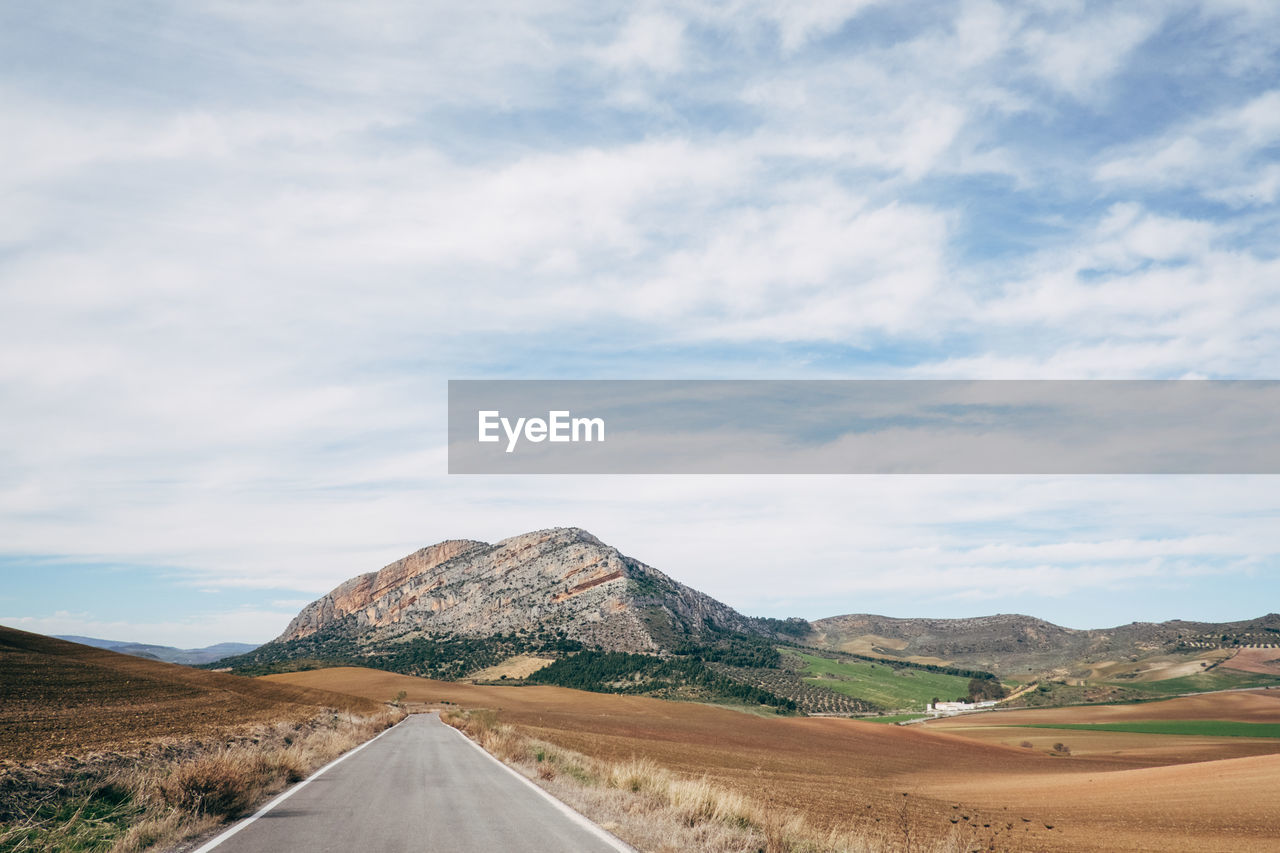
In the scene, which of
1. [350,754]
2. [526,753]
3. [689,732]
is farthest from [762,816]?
[689,732]

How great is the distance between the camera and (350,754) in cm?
2862

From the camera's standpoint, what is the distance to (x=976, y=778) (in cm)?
4841

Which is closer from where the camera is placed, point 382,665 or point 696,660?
point 696,660

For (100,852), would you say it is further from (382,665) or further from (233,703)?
(382,665)

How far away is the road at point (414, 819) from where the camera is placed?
10.5 m

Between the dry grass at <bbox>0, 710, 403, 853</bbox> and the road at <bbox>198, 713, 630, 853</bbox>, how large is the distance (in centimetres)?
68

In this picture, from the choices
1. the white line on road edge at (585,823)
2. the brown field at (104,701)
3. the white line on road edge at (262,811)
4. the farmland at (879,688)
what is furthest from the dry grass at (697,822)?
the farmland at (879,688)

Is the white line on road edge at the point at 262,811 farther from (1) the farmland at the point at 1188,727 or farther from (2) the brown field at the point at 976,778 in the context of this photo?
(1) the farmland at the point at 1188,727

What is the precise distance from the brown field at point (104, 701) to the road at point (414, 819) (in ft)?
30.3

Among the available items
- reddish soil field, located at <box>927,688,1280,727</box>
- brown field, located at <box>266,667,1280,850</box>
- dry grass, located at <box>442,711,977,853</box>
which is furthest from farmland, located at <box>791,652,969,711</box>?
dry grass, located at <box>442,711,977,853</box>

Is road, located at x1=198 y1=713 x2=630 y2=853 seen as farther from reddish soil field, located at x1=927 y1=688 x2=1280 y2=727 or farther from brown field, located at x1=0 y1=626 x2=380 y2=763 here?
reddish soil field, located at x1=927 y1=688 x2=1280 y2=727

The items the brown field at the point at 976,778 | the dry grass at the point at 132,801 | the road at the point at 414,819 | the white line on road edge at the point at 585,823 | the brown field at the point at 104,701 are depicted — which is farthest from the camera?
the brown field at the point at 104,701

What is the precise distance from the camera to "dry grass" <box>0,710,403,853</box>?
10.1 m

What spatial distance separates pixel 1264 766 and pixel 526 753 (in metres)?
36.3
